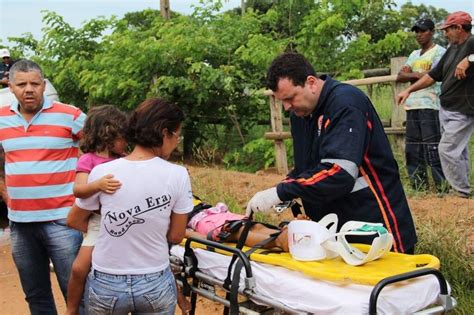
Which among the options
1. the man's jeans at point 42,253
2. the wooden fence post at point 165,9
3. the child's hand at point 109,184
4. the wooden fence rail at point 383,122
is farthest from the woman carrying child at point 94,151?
the wooden fence post at point 165,9

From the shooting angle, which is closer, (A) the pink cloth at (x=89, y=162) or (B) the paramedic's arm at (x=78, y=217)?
(B) the paramedic's arm at (x=78, y=217)

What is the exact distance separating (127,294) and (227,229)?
1012 mm

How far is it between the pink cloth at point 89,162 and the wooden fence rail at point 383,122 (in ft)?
13.9

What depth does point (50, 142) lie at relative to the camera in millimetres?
A: 3637

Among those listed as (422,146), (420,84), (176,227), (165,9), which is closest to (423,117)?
(422,146)

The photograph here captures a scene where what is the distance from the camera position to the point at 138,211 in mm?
2537

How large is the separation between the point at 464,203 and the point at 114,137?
3.28 meters

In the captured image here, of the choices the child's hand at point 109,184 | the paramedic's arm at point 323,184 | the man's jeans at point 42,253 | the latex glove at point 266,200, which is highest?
the child's hand at point 109,184

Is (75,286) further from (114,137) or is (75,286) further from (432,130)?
(432,130)

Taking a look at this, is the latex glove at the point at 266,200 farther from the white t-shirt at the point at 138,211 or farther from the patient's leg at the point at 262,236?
the white t-shirt at the point at 138,211

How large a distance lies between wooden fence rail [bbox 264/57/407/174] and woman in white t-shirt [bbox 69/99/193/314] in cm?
458

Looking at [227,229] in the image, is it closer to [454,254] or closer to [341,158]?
[341,158]

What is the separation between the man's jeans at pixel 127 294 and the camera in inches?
102

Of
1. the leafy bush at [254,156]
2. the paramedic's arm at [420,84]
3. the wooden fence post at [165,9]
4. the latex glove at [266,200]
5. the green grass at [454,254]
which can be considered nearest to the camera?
the latex glove at [266,200]
